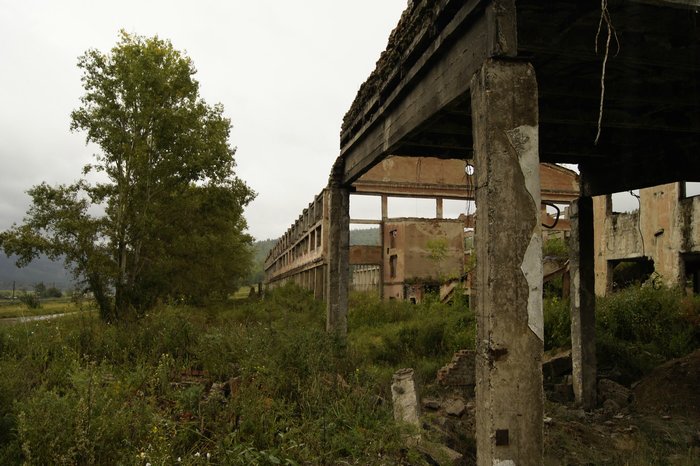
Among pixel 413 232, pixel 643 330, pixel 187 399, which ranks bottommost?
pixel 187 399

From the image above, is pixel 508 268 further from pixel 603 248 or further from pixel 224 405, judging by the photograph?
pixel 603 248

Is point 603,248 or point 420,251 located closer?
point 603,248

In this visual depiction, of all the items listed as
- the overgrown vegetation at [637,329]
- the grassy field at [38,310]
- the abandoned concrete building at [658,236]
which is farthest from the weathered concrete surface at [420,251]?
the grassy field at [38,310]

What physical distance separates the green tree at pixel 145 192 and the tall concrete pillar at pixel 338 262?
8175 millimetres

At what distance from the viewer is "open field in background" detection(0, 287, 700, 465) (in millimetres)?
3992

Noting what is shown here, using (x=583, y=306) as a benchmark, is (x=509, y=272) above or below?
above

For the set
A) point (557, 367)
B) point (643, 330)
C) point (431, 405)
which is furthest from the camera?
point (643, 330)

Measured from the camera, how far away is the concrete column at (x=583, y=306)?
7.48 meters

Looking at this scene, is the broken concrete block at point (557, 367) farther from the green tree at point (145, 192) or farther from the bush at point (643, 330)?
the green tree at point (145, 192)

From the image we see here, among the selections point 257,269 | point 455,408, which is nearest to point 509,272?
point 455,408

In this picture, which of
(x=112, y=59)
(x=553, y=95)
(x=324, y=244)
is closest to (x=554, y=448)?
(x=553, y=95)

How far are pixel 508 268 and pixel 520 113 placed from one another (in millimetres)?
1065

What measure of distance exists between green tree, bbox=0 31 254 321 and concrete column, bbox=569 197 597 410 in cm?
1161

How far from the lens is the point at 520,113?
3.29 metres
